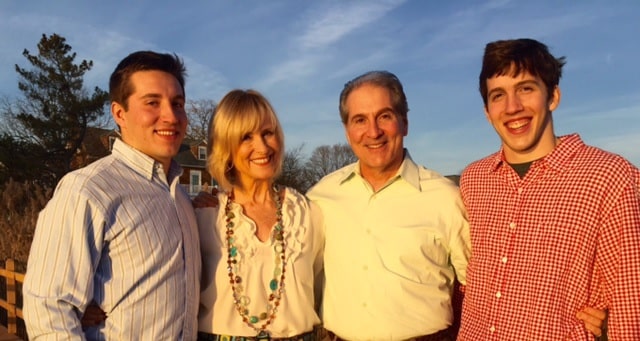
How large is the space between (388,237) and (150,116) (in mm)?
1549

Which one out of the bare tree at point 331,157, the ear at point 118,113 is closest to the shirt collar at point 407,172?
the ear at point 118,113

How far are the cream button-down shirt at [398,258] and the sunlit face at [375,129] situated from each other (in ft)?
0.47

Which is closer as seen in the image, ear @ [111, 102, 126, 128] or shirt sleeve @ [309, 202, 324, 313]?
ear @ [111, 102, 126, 128]

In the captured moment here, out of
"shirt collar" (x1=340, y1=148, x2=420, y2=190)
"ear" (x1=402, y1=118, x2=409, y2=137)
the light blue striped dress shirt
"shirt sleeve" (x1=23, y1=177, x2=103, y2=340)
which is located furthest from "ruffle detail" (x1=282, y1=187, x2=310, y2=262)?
"shirt sleeve" (x1=23, y1=177, x2=103, y2=340)

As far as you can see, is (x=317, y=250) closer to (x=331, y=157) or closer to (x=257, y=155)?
(x=257, y=155)

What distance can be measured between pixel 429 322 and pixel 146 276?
5.40ft

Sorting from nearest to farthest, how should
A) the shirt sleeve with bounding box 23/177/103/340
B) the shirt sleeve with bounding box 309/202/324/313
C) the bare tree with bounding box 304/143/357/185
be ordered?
the shirt sleeve with bounding box 23/177/103/340 < the shirt sleeve with bounding box 309/202/324/313 < the bare tree with bounding box 304/143/357/185

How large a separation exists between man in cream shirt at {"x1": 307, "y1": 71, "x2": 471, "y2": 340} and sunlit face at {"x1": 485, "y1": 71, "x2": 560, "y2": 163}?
0.62 metres

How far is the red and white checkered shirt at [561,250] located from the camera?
98.0 inches

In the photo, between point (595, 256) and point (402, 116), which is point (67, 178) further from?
point (595, 256)

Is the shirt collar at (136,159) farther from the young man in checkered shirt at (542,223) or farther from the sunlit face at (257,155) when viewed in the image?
the young man in checkered shirt at (542,223)

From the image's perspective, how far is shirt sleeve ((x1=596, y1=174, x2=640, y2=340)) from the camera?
2449 mm

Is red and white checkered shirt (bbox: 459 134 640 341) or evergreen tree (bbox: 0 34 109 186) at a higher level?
evergreen tree (bbox: 0 34 109 186)

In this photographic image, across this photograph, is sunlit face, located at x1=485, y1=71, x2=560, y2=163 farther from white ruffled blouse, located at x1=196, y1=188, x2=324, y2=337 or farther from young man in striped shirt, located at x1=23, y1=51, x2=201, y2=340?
young man in striped shirt, located at x1=23, y1=51, x2=201, y2=340
